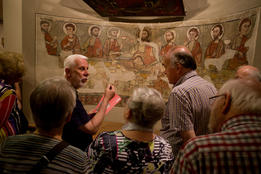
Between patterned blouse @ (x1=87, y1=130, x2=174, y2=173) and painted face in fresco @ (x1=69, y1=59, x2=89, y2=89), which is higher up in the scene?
painted face in fresco @ (x1=69, y1=59, x2=89, y2=89)

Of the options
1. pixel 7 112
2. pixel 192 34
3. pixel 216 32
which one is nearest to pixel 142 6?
pixel 192 34

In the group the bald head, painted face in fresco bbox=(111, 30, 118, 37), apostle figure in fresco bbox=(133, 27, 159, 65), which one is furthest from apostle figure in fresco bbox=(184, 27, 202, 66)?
painted face in fresco bbox=(111, 30, 118, 37)

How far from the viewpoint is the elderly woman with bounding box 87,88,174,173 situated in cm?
134

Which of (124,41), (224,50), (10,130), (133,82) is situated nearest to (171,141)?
(10,130)

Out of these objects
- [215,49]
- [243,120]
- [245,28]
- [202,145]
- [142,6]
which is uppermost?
[142,6]

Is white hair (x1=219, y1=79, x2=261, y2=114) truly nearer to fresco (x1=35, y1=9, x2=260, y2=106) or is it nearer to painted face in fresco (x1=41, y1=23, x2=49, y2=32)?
fresco (x1=35, y1=9, x2=260, y2=106)

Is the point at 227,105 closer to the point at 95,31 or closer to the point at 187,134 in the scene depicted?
the point at 187,134

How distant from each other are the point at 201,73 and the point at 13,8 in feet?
20.7

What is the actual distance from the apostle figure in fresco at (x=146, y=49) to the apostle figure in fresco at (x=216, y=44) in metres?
1.88

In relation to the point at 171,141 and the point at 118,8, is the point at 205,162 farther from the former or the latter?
the point at 118,8

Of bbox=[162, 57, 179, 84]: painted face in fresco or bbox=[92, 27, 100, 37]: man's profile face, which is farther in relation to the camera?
bbox=[92, 27, 100, 37]: man's profile face

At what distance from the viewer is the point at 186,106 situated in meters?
2.08

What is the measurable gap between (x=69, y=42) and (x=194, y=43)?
4.32 meters

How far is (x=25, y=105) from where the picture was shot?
635cm
